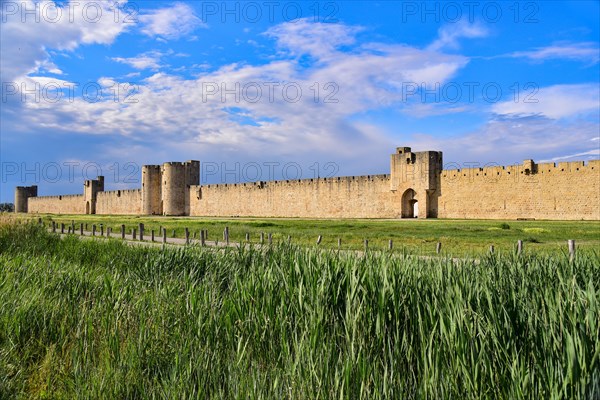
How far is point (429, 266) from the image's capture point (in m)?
5.25

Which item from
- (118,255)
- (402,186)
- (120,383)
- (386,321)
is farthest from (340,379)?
(402,186)

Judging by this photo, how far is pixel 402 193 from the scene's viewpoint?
115 ft

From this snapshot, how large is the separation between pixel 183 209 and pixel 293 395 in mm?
49475

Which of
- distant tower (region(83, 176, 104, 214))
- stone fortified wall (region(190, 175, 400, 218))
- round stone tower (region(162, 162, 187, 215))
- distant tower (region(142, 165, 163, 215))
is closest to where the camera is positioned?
stone fortified wall (region(190, 175, 400, 218))

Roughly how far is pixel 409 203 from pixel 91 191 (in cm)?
4126

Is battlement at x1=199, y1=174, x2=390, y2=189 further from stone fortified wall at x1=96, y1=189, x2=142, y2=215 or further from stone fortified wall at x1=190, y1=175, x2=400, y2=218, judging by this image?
stone fortified wall at x1=96, y1=189, x2=142, y2=215

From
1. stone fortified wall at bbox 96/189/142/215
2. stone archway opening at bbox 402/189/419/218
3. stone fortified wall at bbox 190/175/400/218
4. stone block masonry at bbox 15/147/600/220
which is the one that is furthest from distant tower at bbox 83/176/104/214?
stone archway opening at bbox 402/189/419/218

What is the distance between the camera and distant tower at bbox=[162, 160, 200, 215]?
166 feet

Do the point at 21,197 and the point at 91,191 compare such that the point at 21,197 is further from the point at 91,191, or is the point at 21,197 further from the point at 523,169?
the point at 523,169

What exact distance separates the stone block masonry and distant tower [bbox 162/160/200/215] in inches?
3.8

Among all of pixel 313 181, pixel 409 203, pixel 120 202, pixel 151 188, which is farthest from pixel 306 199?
pixel 120 202

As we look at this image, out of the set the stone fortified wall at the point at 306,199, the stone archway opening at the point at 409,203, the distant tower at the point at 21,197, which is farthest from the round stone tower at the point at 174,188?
the distant tower at the point at 21,197

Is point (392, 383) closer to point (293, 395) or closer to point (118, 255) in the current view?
point (293, 395)

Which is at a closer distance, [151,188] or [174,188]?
[174,188]
